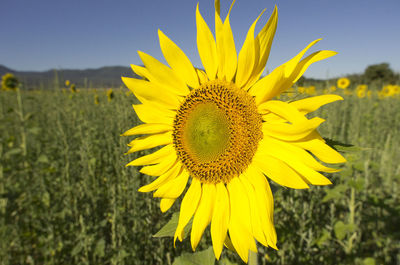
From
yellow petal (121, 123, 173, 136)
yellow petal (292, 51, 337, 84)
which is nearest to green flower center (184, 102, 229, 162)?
yellow petal (121, 123, 173, 136)

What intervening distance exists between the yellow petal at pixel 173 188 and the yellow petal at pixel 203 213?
0.11 m

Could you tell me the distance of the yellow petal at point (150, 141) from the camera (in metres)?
1.20

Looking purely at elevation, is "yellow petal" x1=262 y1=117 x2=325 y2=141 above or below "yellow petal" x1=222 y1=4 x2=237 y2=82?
below

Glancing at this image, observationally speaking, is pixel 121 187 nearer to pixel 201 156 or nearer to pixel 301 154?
pixel 201 156

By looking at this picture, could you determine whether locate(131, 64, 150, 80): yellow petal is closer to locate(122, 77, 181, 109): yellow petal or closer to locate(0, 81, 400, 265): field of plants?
locate(122, 77, 181, 109): yellow petal

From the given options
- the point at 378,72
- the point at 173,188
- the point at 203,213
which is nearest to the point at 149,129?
the point at 173,188

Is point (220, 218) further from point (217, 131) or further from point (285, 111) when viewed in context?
point (285, 111)

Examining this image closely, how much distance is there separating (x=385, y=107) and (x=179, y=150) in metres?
10.1

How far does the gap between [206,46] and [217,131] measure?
0.34 m

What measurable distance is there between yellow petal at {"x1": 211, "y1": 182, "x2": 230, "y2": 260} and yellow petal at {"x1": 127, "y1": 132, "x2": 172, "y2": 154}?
0.34 metres

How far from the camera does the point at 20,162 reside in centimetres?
484

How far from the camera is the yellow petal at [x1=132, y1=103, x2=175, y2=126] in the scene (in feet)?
3.77

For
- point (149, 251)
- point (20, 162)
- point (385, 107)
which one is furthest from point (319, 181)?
point (385, 107)

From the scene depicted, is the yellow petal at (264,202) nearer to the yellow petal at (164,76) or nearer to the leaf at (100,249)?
the yellow petal at (164,76)
